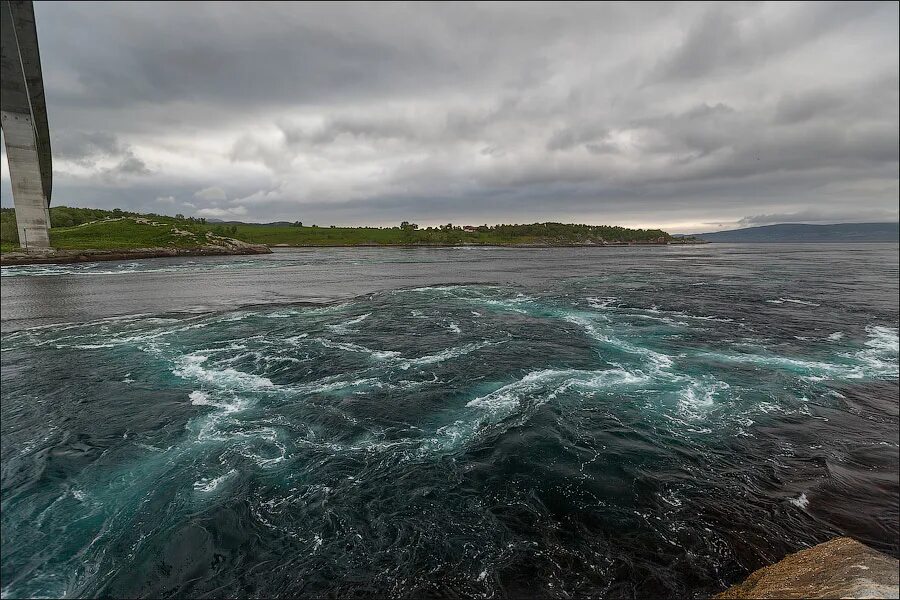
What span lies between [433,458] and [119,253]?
102m

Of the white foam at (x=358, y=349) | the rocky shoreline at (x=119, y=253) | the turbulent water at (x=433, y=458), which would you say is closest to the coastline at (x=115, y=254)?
the rocky shoreline at (x=119, y=253)

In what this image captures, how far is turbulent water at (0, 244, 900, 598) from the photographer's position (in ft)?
28.9

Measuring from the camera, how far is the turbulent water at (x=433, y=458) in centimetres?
880

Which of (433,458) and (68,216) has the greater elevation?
(68,216)

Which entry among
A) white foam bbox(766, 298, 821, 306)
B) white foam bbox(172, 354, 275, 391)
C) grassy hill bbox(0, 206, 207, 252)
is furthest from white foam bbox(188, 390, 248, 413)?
grassy hill bbox(0, 206, 207, 252)

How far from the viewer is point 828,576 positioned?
718 cm

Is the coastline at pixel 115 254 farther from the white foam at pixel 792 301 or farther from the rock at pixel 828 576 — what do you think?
the white foam at pixel 792 301

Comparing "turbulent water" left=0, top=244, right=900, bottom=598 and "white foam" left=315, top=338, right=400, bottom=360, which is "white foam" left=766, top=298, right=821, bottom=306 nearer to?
"turbulent water" left=0, top=244, right=900, bottom=598

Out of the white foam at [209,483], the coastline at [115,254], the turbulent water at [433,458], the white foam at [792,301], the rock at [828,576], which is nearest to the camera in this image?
the rock at [828,576]

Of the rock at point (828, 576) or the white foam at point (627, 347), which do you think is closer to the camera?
the rock at point (828, 576)

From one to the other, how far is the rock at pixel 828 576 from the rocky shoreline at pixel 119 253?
94947mm

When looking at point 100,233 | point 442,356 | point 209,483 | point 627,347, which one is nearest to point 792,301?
point 627,347

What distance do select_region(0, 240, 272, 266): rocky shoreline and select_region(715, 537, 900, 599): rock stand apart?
94.9 meters

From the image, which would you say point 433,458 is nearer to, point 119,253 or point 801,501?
point 801,501
